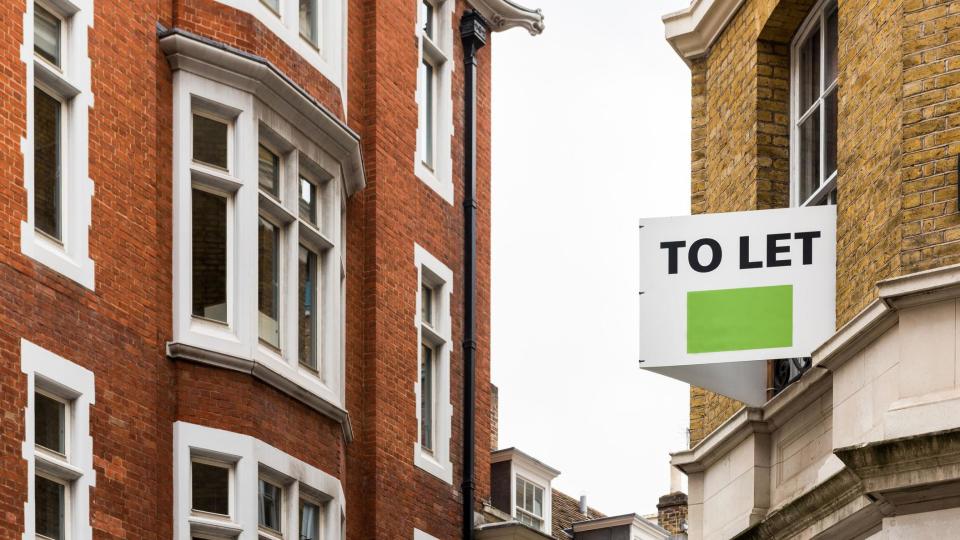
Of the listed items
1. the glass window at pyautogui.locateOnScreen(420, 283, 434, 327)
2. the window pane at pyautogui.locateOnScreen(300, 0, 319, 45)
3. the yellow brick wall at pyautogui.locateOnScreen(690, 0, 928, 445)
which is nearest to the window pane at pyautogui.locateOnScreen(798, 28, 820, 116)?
the yellow brick wall at pyautogui.locateOnScreen(690, 0, 928, 445)

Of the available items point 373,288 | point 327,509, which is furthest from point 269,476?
point 373,288

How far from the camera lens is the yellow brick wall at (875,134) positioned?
13.8 m

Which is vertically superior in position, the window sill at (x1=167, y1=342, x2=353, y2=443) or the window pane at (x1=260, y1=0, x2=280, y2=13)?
the window pane at (x1=260, y1=0, x2=280, y2=13)

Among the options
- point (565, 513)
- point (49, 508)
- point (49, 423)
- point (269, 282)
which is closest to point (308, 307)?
point (269, 282)

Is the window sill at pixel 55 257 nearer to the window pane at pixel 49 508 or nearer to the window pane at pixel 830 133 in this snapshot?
the window pane at pixel 49 508

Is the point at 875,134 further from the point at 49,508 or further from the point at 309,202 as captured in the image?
the point at 309,202

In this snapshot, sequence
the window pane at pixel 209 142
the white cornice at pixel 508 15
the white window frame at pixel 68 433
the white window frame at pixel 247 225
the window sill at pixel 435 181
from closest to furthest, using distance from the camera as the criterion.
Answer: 1. the white window frame at pixel 68 433
2. the white window frame at pixel 247 225
3. the window pane at pixel 209 142
4. the window sill at pixel 435 181
5. the white cornice at pixel 508 15

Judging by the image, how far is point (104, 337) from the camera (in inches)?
686

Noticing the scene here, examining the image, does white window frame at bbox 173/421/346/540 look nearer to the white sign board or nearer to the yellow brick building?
the yellow brick building

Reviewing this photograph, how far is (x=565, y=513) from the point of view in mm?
37312

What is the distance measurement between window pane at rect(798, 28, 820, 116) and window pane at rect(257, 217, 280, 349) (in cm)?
572

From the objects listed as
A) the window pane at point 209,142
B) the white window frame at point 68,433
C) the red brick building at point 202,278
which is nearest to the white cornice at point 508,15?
the red brick building at point 202,278

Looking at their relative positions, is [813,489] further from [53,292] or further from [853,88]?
[53,292]

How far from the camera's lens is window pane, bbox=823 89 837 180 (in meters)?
16.6
